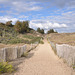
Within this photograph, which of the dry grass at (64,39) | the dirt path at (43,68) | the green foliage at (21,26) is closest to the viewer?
the dirt path at (43,68)

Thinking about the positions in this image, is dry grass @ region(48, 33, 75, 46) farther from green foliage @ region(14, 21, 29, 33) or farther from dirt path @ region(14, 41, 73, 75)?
green foliage @ region(14, 21, 29, 33)

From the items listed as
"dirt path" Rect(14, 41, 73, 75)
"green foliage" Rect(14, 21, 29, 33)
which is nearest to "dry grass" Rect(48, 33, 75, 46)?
"dirt path" Rect(14, 41, 73, 75)

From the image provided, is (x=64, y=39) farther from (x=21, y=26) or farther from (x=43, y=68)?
(x=43, y=68)

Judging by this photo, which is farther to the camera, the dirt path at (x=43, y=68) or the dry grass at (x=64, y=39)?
the dry grass at (x=64, y=39)

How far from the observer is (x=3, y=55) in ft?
24.9

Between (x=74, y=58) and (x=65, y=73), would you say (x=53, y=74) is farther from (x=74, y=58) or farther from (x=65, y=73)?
(x=74, y=58)

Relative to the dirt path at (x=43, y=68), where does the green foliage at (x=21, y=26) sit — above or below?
above

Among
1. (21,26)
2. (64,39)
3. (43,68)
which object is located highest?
(21,26)

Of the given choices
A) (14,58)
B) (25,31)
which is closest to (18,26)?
(25,31)

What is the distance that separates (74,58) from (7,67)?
10.9 feet

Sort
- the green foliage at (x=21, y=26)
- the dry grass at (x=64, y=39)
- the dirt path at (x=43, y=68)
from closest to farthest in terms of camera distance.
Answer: the dirt path at (x=43, y=68)
the dry grass at (x=64, y=39)
the green foliage at (x=21, y=26)

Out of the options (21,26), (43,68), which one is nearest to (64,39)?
(21,26)

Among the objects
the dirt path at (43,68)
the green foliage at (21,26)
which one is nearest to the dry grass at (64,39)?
the dirt path at (43,68)

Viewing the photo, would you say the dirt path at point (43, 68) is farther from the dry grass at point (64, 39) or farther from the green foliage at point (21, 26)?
the green foliage at point (21, 26)
